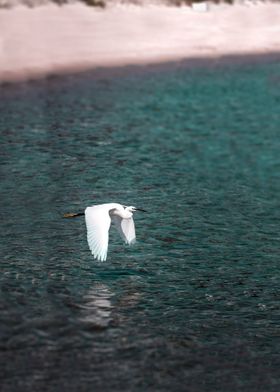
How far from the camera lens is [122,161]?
72.9 ft

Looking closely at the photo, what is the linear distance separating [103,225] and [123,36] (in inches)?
867

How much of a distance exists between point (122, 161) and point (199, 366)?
10.4 m

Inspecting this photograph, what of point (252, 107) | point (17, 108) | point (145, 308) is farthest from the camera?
point (252, 107)

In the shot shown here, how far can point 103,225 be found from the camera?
14086 millimetres

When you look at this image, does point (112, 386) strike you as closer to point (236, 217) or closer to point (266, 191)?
point (236, 217)

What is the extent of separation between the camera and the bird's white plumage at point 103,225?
45.5 ft

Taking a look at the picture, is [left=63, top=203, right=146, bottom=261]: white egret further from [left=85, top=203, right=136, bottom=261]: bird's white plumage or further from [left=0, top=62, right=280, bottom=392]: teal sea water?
[left=0, top=62, right=280, bottom=392]: teal sea water

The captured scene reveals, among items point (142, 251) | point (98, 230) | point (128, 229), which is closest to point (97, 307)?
point (98, 230)

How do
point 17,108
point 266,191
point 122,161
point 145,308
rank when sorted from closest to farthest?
1. point 145,308
2. point 266,191
3. point 122,161
4. point 17,108

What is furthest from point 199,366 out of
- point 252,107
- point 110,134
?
point 252,107

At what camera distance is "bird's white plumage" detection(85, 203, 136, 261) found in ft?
45.5

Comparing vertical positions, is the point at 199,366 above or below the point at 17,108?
below

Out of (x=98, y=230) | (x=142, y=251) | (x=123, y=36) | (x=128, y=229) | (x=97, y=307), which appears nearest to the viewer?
(x=97, y=307)

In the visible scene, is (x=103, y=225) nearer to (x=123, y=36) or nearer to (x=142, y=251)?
(x=142, y=251)
